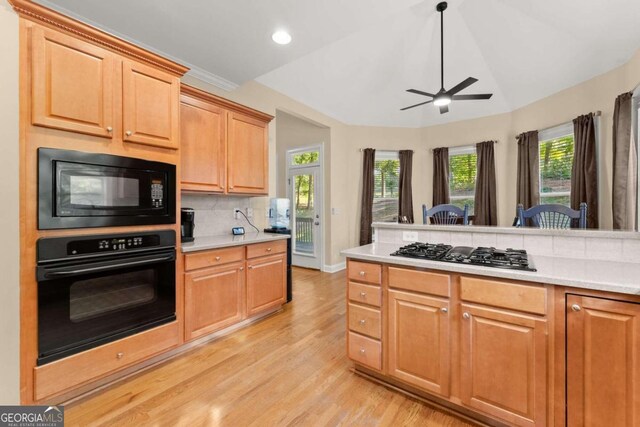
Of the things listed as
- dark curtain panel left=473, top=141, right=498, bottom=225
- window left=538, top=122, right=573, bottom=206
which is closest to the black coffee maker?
dark curtain panel left=473, top=141, right=498, bottom=225

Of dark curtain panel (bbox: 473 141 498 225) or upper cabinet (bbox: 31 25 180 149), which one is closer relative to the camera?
upper cabinet (bbox: 31 25 180 149)

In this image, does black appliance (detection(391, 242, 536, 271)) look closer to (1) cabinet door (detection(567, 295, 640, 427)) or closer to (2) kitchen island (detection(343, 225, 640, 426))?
(2) kitchen island (detection(343, 225, 640, 426))

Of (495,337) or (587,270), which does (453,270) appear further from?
(587,270)

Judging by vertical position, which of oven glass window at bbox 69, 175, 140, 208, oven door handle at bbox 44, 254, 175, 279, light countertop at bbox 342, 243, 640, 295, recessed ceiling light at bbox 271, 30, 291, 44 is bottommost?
oven door handle at bbox 44, 254, 175, 279

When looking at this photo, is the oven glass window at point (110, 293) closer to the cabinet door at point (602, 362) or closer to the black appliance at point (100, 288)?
the black appliance at point (100, 288)

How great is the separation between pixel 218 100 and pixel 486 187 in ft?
15.2

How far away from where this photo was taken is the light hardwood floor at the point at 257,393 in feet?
5.28

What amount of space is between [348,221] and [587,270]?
4.09 metres

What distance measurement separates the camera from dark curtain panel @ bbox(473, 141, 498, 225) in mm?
4875

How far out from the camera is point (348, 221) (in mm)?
5414

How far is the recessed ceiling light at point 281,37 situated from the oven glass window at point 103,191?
1687 millimetres

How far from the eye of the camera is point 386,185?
222 inches

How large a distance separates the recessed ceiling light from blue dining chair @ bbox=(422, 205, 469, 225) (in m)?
2.58

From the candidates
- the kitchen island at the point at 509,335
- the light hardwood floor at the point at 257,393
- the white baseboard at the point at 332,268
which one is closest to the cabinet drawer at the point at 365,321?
the kitchen island at the point at 509,335
